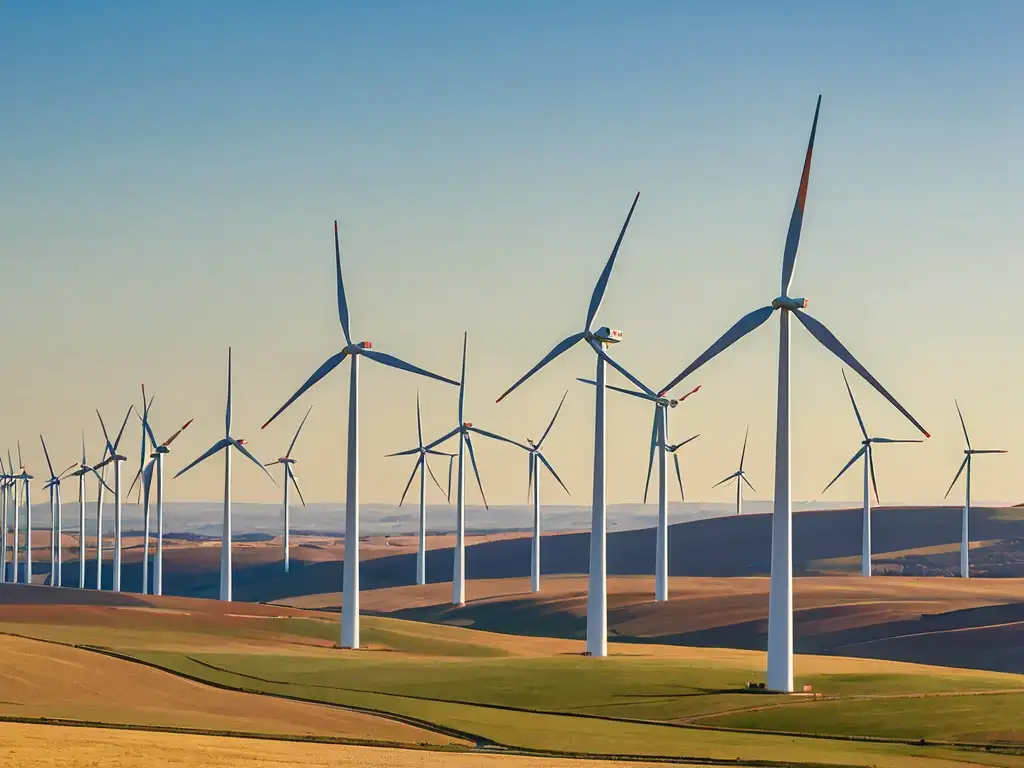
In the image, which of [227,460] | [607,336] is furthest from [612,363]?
[227,460]

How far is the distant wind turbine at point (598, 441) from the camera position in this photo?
78125mm

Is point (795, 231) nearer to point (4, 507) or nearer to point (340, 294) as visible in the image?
point (340, 294)

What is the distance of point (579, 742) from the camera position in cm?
5316

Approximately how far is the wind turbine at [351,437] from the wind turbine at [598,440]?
812 cm

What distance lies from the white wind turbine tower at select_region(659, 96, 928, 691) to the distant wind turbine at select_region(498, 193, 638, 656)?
12328mm

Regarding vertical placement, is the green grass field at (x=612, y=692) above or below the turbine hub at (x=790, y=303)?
below

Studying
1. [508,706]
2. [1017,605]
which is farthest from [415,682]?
[1017,605]

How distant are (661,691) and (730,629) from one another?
46.6 m

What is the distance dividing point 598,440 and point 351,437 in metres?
15.7

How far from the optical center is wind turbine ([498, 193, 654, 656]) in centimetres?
7812

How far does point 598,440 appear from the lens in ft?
257

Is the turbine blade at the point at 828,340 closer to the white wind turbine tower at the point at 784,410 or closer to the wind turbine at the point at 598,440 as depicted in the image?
the white wind turbine tower at the point at 784,410

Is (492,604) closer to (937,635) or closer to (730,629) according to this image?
(730,629)

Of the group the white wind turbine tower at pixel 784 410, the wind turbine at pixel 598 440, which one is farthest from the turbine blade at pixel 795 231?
the wind turbine at pixel 598 440
